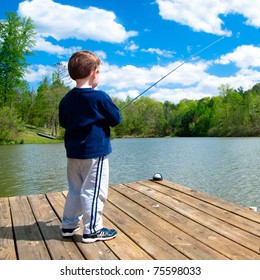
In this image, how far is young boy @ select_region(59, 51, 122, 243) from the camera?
2242mm

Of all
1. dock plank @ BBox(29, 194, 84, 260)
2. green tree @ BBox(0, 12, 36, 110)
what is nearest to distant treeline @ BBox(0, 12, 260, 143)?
green tree @ BBox(0, 12, 36, 110)

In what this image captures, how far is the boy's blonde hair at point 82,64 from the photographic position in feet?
7.27

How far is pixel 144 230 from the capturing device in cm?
255

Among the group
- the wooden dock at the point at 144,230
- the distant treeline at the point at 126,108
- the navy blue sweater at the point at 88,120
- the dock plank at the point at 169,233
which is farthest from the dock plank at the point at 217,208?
the distant treeline at the point at 126,108

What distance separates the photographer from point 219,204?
325cm

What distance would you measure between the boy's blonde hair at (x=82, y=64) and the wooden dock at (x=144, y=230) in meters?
1.21

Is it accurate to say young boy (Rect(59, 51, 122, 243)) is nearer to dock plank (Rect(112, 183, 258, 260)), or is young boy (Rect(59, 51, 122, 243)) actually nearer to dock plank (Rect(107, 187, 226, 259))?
dock plank (Rect(107, 187, 226, 259))

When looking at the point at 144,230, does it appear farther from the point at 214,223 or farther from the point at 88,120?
the point at 88,120

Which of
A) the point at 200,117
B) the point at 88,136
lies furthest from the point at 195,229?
the point at 200,117
